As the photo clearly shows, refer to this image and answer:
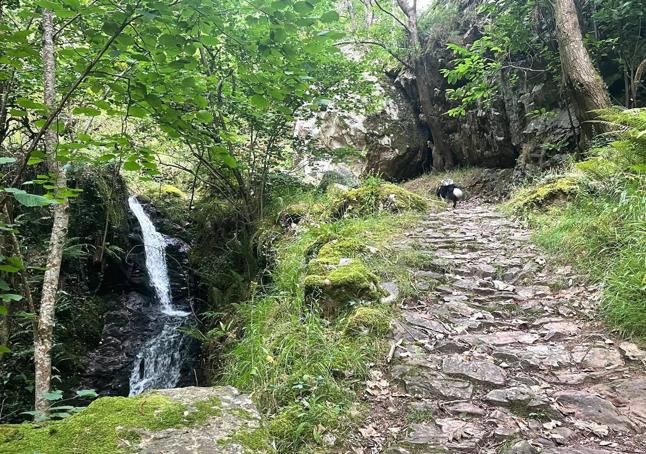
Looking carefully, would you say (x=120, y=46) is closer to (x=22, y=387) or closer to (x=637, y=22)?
(x=22, y=387)

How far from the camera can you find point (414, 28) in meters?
12.9

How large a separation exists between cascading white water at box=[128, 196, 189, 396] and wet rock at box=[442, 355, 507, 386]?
18.0ft

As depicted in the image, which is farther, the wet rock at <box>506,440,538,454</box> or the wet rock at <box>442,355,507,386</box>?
the wet rock at <box>442,355,507,386</box>

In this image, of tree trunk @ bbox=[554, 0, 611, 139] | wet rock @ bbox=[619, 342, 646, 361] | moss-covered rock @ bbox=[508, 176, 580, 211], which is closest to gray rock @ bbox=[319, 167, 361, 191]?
moss-covered rock @ bbox=[508, 176, 580, 211]

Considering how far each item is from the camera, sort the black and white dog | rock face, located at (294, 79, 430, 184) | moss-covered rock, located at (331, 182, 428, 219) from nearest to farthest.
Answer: moss-covered rock, located at (331, 182, 428, 219)
the black and white dog
rock face, located at (294, 79, 430, 184)

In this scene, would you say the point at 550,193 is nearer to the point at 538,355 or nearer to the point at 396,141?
the point at 538,355

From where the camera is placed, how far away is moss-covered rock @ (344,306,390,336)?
11.1 ft

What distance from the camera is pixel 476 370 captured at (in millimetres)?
2906

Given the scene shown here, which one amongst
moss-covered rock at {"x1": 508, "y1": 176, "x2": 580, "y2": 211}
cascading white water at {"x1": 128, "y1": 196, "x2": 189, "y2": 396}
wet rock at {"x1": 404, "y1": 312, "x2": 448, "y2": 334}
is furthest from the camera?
cascading white water at {"x1": 128, "y1": 196, "x2": 189, "y2": 396}

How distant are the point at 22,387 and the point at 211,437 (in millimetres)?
5288

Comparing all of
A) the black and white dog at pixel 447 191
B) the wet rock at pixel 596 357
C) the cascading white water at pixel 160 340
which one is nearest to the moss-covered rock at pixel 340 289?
the wet rock at pixel 596 357

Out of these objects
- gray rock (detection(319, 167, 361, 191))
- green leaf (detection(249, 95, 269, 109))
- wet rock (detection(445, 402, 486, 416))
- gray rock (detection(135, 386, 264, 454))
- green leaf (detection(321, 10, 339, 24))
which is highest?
green leaf (detection(321, 10, 339, 24))

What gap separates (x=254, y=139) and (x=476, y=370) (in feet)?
20.0

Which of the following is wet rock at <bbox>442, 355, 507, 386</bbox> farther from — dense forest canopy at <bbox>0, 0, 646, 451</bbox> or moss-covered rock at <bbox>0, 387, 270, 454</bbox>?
moss-covered rock at <bbox>0, 387, 270, 454</bbox>
